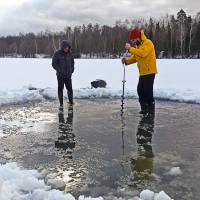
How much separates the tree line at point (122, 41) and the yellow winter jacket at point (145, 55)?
5357 cm

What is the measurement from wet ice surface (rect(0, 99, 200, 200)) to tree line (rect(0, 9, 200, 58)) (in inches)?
2142

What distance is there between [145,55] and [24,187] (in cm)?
511

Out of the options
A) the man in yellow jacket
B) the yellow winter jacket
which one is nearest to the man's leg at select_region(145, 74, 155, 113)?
the man in yellow jacket

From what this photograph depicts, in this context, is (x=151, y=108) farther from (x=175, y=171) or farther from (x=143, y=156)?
(x=175, y=171)

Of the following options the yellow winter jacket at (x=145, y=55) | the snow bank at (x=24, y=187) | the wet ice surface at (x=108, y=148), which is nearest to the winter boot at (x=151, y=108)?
the wet ice surface at (x=108, y=148)

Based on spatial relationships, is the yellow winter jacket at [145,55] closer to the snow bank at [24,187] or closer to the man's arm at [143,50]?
the man's arm at [143,50]

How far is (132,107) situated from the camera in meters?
9.98

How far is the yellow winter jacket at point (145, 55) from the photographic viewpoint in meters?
8.60

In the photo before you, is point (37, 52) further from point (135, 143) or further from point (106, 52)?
point (135, 143)

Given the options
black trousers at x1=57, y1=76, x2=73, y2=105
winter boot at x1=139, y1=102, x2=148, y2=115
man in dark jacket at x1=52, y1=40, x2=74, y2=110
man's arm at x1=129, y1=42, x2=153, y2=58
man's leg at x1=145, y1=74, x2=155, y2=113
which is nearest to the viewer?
man's arm at x1=129, y1=42, x2=153, y2=58

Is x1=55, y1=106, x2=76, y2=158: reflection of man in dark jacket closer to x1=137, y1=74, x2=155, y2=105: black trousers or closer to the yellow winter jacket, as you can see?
x1=137, y1=74, x2=155, y2=105: black trousers

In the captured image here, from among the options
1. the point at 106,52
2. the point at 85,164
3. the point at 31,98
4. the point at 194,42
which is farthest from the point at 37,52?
the point at 85,164

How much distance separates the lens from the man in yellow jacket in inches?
341

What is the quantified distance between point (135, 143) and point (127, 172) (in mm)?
1484
